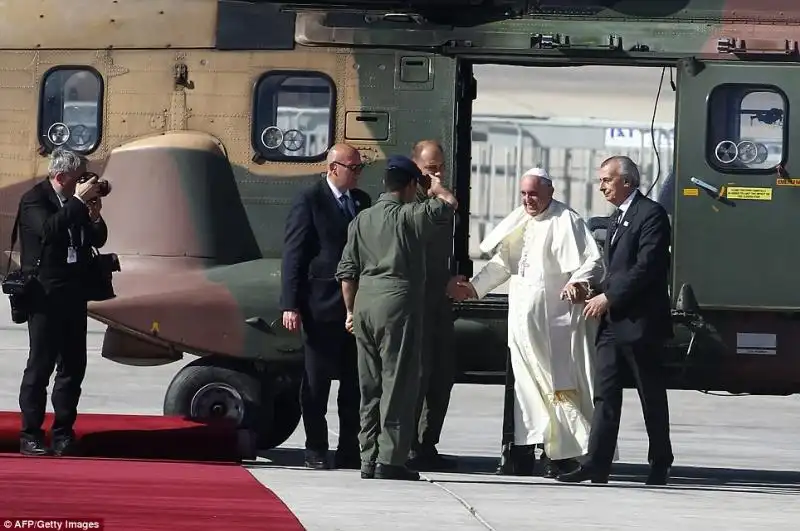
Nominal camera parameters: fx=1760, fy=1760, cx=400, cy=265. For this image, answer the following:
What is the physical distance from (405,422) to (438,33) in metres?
2.78

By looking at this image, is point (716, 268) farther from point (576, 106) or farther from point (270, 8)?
point (576, 106)

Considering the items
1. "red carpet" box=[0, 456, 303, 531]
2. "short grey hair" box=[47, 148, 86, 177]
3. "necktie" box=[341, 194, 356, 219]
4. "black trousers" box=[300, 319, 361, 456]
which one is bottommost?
"red carpet" box=[0, 456, 303, 531]

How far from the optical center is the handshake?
11008 mm

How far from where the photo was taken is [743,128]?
1153cm

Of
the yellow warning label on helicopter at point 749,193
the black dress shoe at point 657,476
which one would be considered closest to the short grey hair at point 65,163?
the black dress shoe at point 657,476

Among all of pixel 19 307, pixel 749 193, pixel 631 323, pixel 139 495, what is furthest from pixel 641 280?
pixel 19 307

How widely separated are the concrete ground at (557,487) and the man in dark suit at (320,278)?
1.47 ft

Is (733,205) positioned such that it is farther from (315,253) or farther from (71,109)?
(71,109)

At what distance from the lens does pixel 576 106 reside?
1800 inches

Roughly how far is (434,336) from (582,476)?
1.27 meters

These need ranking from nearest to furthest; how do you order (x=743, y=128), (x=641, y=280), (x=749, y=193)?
(x=641, y=280)
(x=749, y=193)
(x=743, y=128)

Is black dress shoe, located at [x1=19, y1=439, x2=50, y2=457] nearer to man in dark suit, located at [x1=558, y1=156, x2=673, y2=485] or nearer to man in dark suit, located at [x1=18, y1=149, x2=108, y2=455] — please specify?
man in dark suit, located at [x1=18, y1=149, x2=108, y2=455]

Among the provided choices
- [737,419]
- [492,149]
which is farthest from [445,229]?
[492,149]

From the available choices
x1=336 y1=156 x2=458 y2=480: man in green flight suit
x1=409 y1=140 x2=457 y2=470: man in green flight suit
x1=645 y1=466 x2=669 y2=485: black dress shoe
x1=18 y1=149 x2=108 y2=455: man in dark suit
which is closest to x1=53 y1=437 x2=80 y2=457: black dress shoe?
x1=18 y1=149 x2=108 y2=455: man in dark suit
